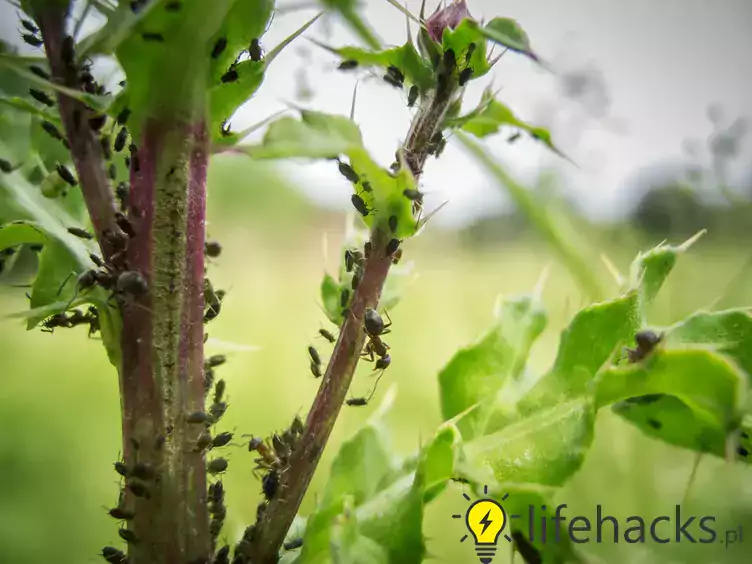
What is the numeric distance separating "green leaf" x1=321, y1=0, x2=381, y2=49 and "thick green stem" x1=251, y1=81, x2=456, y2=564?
0.04 metres

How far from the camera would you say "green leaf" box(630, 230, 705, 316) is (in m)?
0.32

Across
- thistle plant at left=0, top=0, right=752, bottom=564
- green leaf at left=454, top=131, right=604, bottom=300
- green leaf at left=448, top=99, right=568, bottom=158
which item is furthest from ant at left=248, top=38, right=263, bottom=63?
green leaf at left=454, top=131, right=604, bottom=300

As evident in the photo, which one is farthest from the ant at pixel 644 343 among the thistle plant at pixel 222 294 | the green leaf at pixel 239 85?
the green leaf at pixel 239 85

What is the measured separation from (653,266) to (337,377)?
18 centimetres

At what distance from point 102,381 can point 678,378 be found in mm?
837

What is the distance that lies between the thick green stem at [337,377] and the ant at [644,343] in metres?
0.13

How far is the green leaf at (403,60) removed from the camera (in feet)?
0.94

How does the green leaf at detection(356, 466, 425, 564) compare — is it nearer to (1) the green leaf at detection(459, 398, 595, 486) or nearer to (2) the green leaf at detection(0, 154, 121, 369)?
(1) the green leaf at detection(459, 398, 595, 486)

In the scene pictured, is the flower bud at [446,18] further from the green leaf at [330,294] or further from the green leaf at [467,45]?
the green leaf at [330,294]

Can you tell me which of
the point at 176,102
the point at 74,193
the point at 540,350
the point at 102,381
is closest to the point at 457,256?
the point at 540,350

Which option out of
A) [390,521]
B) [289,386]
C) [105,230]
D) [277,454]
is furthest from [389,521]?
[289,386]

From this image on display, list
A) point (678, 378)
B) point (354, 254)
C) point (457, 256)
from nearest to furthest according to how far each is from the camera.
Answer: point (678, 378), point (354, 254), point (457, 256)

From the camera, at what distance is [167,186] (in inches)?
10.9

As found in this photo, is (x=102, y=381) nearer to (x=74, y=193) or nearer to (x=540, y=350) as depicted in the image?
(x=74, y=193)
